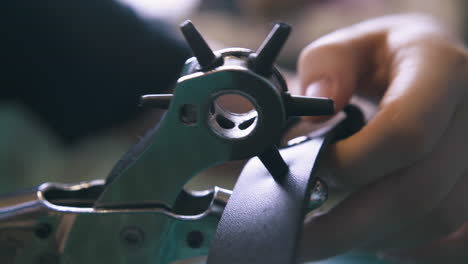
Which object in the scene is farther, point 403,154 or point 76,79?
point 76,79

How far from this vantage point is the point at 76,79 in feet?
2.94

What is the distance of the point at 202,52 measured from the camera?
0.88 feet

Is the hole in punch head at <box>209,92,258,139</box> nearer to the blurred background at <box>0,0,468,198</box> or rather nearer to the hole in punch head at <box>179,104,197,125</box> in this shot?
the hole in punch head at <box>179,104,197,125</box>

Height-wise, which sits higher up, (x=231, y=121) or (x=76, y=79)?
(x=231, y=121)

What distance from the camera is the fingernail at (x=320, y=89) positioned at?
446 mm

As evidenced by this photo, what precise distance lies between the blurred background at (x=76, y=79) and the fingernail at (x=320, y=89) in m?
0.41

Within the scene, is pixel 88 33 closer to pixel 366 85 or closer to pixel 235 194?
pixel 366 85

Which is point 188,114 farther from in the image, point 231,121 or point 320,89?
point 320,89

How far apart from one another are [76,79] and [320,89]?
591mm

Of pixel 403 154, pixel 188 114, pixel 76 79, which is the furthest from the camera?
pixel 76 79

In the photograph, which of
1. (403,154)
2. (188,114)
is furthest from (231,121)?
(403,154)

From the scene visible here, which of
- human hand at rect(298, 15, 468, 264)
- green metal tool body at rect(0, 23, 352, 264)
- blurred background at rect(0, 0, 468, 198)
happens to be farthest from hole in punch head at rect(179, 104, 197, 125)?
blurred background at rect(0, 0, 468, 198)

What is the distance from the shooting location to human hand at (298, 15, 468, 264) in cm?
39

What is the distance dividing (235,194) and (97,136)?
2.37 feet
